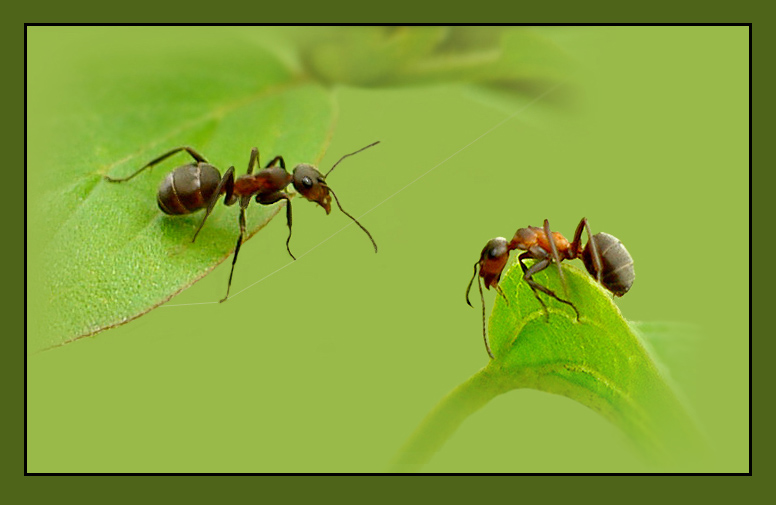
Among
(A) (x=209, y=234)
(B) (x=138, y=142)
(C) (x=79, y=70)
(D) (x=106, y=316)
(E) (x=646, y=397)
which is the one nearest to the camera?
(E) (x=646, y=397)

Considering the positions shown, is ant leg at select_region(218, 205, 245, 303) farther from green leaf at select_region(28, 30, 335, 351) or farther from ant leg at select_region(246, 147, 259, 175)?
ant leg at select_region(246, 147, 259, 175)

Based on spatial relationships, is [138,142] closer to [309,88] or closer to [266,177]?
[266,177]

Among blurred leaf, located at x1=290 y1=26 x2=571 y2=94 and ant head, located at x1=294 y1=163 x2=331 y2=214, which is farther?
blurred leaf, located at x1=290 y1=26 x2=571 y2=94

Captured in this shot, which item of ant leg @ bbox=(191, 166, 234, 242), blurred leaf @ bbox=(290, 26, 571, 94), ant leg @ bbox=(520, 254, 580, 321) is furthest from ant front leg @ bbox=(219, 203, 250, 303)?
ant leg @ bbox=(520, 254, 580, 321)

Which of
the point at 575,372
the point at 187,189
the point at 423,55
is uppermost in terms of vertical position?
the point at 423,55

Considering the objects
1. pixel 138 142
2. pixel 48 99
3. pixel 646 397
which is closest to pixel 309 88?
pixel 138 142

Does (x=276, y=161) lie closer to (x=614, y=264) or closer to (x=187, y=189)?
(x=187, y=189)

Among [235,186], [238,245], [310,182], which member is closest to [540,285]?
[238,245]
